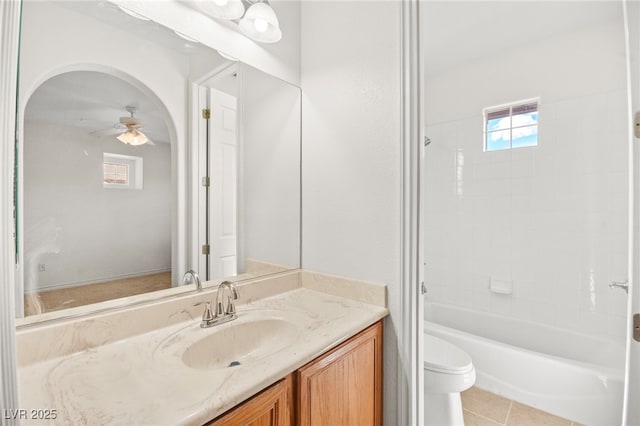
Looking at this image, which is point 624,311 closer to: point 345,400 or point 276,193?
point 345,400

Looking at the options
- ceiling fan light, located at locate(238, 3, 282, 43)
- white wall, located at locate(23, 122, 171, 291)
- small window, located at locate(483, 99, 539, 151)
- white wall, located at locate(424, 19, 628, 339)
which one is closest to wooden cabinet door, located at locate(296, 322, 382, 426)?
white wall, located at locate(23, 122, 171, 291)

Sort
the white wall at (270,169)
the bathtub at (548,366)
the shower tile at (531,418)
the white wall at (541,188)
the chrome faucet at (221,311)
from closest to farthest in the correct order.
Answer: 1. the chrome faucet at (221,311)
2. the white wall at (270,169)
3. the bathtub at (548,366)
4. the shower tile at (531,418)
5. the white wall at (541,188)

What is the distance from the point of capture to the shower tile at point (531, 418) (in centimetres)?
168

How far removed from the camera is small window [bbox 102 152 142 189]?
0.99 metres

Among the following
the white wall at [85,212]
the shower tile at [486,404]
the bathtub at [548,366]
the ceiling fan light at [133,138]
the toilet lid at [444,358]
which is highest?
the ceiling fan light at [133,138]

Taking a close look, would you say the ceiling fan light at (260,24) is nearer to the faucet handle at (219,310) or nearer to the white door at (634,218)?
the faucet handle at (219,310)

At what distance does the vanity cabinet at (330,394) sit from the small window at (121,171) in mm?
801

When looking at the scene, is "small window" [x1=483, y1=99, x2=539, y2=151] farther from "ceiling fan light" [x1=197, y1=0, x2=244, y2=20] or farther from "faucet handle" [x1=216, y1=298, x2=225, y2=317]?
"faucet handle" [x1=216, y1=298, x2=225, y2=317]

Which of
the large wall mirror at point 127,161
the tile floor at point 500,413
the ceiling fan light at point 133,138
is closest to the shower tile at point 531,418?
the tile floor at point 500,413

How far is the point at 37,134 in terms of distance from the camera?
857 mm

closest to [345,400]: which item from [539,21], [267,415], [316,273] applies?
[267,415]

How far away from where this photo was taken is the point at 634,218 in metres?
1.08

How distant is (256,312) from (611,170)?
2389mm

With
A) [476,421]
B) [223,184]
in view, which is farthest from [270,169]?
[476,421]
